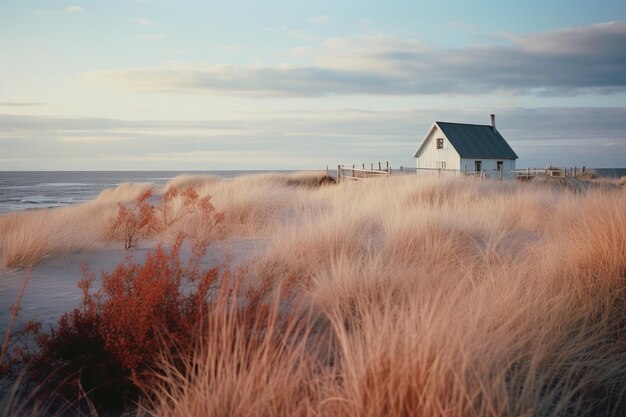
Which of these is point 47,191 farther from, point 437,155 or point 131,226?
point 131,226

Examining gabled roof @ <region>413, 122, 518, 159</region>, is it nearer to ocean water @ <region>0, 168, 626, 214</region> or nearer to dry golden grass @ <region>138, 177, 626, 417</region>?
ocean water @ <region>0, 168, 626, 214</region>

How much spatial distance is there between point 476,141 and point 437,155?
2864 millimetres

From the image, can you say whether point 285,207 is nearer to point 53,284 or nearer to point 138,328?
point 53,284

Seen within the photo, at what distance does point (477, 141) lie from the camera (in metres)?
35.3

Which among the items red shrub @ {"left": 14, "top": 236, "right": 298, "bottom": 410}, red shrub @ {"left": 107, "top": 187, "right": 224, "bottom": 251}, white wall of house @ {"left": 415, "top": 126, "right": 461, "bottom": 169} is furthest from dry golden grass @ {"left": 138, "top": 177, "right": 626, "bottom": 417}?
white wall of house @ {"left": 415, "top": 126, "right": 461, "bottom": 169}

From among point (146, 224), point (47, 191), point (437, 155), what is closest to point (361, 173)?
point (437, 155)

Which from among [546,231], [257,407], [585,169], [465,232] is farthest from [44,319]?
[585,169]

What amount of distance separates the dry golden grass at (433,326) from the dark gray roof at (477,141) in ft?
79.9

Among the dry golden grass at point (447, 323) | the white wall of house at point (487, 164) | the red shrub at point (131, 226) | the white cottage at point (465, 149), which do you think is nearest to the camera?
the dry golden grass at point (447, 323)

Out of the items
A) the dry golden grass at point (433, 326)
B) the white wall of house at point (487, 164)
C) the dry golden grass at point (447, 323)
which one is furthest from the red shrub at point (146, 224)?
the white wall of house at point (487, 164)

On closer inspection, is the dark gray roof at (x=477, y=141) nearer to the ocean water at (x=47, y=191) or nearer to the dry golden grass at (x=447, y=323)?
the ocean water at (x=47, y=191)

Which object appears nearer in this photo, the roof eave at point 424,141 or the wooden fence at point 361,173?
the wooden fence at point 361,173

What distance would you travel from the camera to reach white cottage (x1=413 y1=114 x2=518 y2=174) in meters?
33.7

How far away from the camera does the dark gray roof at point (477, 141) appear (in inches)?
1336
